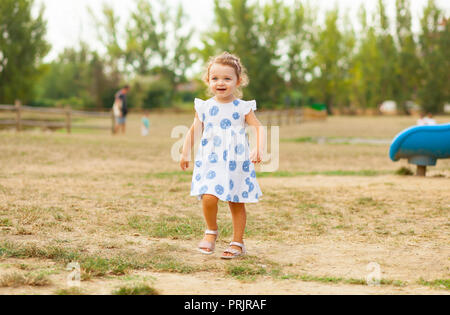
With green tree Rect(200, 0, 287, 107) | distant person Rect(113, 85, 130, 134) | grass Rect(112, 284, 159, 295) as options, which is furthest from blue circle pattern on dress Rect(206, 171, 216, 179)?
green tree Rect(200, 0, 287, 107)

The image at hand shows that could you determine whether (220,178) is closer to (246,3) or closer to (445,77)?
(246,3)

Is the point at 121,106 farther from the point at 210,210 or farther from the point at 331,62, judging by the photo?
the point at 331,62

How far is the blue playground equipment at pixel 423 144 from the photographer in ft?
27.1

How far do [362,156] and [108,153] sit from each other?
619cm

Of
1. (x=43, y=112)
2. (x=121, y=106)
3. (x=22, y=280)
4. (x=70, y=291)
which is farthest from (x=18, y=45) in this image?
(x=70, y=291)

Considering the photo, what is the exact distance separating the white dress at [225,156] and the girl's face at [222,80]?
10 cm

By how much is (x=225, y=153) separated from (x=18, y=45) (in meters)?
36.5

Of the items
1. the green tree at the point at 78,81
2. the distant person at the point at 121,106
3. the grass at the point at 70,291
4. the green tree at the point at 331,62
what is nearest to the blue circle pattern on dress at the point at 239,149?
the grass at the point at 70,291

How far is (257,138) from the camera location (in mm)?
4312

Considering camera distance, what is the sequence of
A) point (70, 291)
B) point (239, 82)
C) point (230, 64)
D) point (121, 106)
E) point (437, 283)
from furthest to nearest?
point (121, 106) → point (239, 82) → point (230, 64) → point (437, 283) → point (70, 291)

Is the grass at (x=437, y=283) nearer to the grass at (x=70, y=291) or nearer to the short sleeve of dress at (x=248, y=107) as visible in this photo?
the short sleeve of dress at (x=248, y=107)

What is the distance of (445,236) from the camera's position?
4957mm

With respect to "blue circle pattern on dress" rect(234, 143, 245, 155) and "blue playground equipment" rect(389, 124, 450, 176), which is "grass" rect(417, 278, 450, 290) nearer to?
"blue circle pattern on dress" rect(234, 143, 245, 155)
